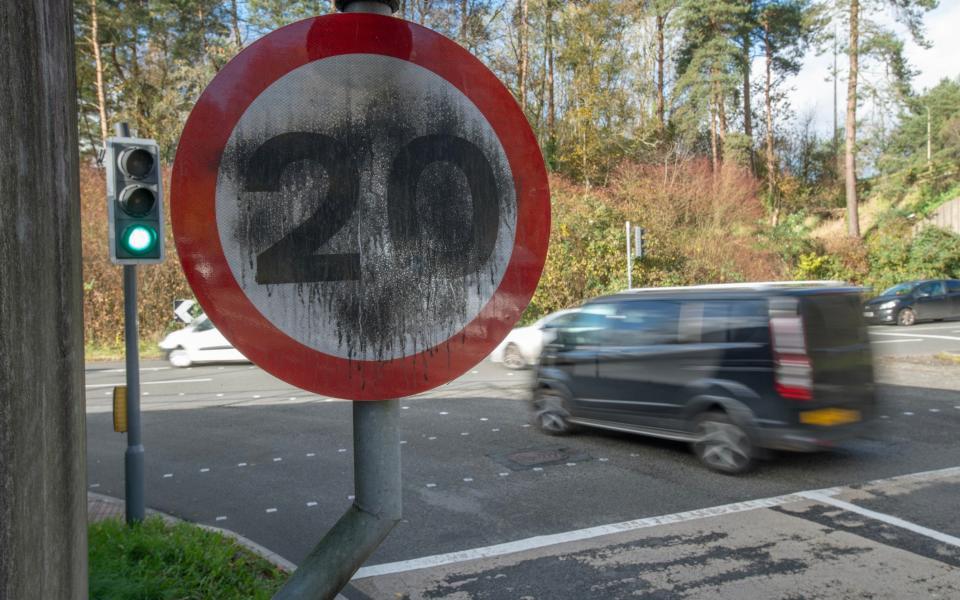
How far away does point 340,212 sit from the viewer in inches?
49.3

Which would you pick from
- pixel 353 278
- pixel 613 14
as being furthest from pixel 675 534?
pixel 613 14

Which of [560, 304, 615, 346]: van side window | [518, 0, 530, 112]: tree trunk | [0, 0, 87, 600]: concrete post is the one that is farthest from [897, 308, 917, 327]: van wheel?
[0, 0, 87, 600]: concrete post

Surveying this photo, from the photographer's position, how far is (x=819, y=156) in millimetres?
48000

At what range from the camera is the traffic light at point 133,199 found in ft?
19.2

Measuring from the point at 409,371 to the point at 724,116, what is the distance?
42.1m

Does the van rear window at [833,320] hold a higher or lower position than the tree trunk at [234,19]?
lower

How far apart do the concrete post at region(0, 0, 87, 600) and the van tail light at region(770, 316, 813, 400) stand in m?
6.97

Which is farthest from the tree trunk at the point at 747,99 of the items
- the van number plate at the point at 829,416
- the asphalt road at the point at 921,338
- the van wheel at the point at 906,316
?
the van number plate at the point at 829,416

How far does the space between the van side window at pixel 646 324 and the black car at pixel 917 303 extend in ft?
68.4

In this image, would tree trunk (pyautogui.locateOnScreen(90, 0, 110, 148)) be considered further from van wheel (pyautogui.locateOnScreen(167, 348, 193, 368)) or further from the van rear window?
the van rear window

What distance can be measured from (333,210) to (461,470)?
7184 millimetres

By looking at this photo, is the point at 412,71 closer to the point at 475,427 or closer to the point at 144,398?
the point at 475,427

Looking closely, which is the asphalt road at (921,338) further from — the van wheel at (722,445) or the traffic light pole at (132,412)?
the traffic light pole at (132,412)

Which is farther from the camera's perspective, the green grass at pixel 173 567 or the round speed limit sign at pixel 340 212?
the green grass at pixel 173 567
